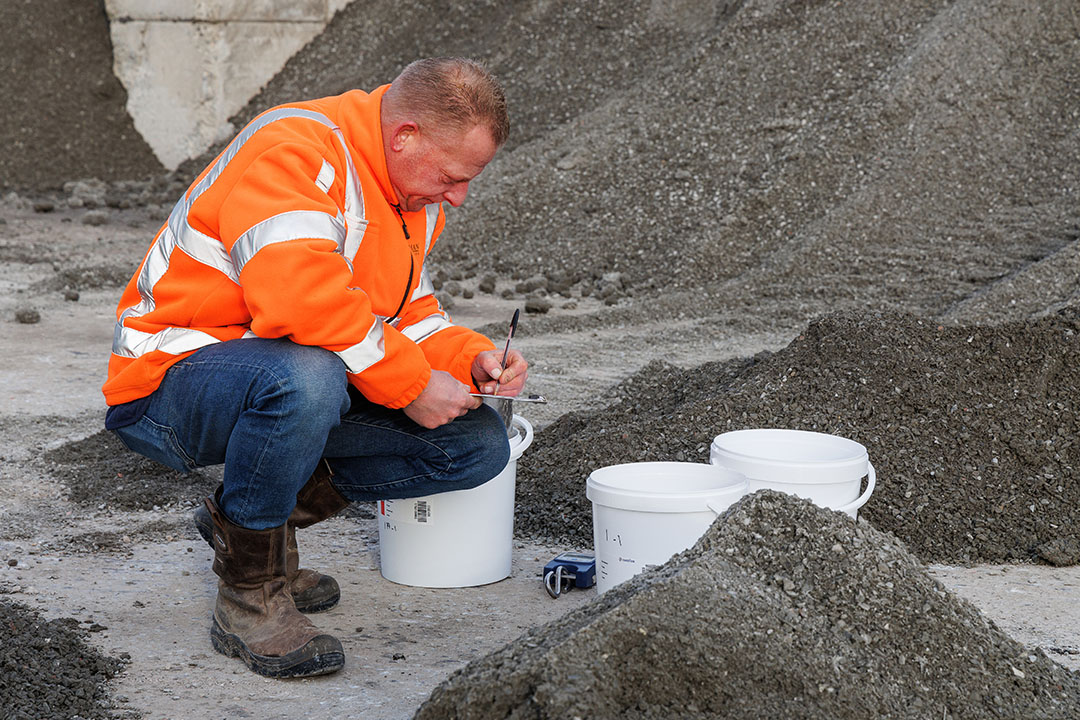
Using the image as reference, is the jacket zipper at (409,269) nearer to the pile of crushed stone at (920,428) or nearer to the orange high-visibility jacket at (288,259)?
the orange high-visibility jacket at (288,259)

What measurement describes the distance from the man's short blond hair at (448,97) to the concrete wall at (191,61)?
12.5m

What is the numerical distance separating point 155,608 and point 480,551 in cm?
90

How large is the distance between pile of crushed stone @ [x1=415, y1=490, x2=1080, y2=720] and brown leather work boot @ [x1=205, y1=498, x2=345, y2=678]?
23.8 inches

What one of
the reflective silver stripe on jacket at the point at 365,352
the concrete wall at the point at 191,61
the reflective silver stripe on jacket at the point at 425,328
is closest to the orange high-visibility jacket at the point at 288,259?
the reflective silver stripe on jacket at the point at 365,352

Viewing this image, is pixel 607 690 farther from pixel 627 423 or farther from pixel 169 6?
pixel 169 6

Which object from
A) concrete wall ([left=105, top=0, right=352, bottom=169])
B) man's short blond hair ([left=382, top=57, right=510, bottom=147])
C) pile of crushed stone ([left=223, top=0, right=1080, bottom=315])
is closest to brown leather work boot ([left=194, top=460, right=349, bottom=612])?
man's short blond hair ([left=382, top=57, right=510, bottom=147])

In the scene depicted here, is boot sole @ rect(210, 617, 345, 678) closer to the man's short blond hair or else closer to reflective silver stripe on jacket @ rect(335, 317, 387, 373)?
reflective silver stripe on jacket @ rect(335, 317, 387, 373)

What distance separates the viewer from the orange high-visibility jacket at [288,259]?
2424 mm

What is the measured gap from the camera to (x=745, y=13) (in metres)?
10.7

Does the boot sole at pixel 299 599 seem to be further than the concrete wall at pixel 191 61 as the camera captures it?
No

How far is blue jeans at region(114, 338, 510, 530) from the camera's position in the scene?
8.29 feet

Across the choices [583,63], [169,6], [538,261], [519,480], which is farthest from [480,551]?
[169,6]

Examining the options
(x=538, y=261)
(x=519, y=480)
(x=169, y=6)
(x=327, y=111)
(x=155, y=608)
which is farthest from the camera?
(x=169, y=6)

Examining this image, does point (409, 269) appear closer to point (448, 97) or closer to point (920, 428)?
point (448, 97)
